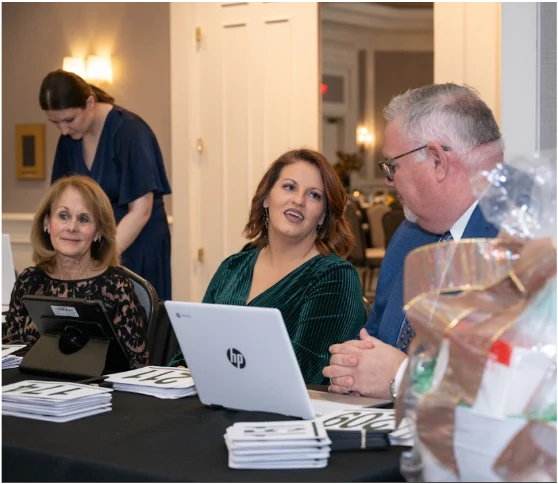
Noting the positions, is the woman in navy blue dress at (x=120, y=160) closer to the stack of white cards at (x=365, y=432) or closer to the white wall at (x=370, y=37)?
the stack of white cards at (x=365, y=432)

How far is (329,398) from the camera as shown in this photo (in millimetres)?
1940

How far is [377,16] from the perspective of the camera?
13.5 m

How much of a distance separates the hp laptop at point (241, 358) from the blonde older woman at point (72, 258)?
1170 mm

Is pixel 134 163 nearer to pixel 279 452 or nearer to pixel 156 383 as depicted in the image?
pixel 156 383

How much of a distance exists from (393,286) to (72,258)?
4.12 ft

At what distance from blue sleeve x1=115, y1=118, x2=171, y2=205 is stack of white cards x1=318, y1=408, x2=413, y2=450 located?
2.71m

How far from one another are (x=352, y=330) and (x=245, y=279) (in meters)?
0.41

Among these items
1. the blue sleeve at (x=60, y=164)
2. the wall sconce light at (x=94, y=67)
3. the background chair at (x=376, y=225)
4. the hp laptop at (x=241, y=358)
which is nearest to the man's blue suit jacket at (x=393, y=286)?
the hp laptop at (x=241, y=358)

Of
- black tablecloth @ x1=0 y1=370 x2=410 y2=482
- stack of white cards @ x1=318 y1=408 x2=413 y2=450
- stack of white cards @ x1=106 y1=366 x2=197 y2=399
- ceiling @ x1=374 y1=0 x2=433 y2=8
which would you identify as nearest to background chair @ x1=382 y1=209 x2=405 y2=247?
ceiling @ x1=374 y1=0 x2=433 y2=8

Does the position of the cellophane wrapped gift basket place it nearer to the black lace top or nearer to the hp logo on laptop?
the hp logo on laptop

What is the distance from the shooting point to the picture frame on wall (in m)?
7.24

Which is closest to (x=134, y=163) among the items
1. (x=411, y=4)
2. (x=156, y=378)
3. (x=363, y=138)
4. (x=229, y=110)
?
(x=229, y=110)

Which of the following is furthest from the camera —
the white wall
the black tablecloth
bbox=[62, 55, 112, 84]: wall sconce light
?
the white wall

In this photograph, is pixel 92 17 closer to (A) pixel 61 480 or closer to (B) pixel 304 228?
(B) pixel 304 228
